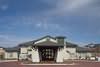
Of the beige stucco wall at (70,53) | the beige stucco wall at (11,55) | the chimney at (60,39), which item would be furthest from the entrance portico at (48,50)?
the beige stucco wall at (11,55)

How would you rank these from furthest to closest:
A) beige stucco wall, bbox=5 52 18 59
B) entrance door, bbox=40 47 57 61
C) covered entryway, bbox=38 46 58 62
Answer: beige stucco wall, bbox=5 52 18 59, entrance door, bbox=40 47 57 61, covered entryway, bbox=38 46 58 62

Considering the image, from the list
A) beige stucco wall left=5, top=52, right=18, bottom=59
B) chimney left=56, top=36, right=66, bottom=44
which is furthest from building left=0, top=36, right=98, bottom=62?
beige stucco wall left=5, top=52, right=18, bottom=59

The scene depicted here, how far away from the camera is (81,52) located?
6181 cm

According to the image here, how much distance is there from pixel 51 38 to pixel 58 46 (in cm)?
341

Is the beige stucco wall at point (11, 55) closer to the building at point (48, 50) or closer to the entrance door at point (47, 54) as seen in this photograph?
the building at point (48, 50)

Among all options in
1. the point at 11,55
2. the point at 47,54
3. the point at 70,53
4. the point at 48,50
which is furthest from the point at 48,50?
the point at 11,55

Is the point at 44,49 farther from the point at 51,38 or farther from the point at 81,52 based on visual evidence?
the point at 81,52

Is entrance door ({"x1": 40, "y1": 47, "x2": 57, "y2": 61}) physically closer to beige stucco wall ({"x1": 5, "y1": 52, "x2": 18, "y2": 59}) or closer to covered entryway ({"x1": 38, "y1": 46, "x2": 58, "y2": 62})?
covered entryway ({"x1": 38, "y1": 46, "x2": 58, "y2": 62})

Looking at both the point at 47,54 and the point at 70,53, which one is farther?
the point at 70,53

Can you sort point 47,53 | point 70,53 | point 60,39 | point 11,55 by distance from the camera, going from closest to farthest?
point 60,39
point 47,53
point 70,53
point 11,55

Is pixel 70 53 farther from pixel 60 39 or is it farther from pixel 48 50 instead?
pixel 48 50

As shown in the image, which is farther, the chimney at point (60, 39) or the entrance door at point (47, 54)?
the chimney at point (60, 39)

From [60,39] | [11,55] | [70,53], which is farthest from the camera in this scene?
[11,55]

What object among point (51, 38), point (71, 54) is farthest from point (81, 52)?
point (51, 38)
